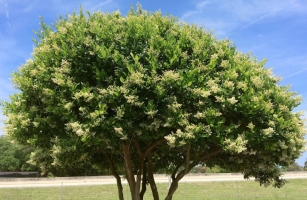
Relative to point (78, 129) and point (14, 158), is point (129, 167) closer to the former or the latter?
point (78, 129)

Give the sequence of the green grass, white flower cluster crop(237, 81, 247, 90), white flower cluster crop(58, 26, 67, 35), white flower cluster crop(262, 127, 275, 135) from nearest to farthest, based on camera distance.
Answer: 1. white flower cluster crop(262, 127, 275, 135)
2. white flower cluster crop(237, 81, 247, 90)
3. white flower cluster crop(58, 26, 67, 35)
4. the green grass

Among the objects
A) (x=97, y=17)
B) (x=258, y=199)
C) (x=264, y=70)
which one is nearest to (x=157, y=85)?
(x=97, y=17)

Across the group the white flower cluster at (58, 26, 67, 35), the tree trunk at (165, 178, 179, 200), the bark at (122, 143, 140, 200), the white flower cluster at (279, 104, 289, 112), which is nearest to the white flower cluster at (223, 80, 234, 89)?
the white flower cluster at (279, 104, 289, 112)

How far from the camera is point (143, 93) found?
11781mm

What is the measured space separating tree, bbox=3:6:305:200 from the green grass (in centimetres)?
2047

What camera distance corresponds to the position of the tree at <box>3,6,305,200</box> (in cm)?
1139

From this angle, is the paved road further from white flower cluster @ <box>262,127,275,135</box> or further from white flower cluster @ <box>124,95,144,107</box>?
white flower cluster @ <box>124,95,144,107</box>

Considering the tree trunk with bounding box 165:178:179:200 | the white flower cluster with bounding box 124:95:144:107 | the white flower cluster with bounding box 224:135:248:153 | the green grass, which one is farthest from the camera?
the green grass

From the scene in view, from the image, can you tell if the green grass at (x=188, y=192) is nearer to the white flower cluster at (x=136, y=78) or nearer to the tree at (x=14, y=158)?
the white flower cluster at (x=136, y=78)

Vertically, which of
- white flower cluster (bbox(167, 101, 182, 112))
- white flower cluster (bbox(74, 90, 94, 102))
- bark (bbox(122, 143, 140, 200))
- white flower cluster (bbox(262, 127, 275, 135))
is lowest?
bark (bbox(122, 143, 140, 200))

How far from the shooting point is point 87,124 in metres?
11.5

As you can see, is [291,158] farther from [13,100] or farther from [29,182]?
[29,182]

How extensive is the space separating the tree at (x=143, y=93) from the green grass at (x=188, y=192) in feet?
67.2

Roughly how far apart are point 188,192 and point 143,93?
2566 cm
